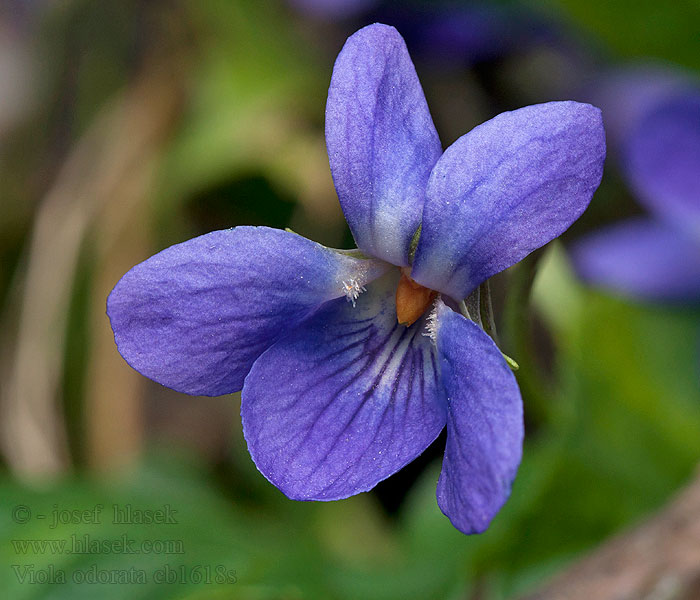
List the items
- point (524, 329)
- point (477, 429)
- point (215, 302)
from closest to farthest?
point (477, 429) → point (215, 302) → point (524, 329)

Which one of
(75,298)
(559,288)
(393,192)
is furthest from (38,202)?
(393,192)

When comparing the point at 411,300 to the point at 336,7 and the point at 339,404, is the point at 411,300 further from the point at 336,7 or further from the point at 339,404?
the point at 336,7

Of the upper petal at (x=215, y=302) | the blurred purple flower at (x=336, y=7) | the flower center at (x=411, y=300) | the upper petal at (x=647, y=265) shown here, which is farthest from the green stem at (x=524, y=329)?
the blurred purple flower at (x=336, y=7)

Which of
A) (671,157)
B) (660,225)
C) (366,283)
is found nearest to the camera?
(366,283)

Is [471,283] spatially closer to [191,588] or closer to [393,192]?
[393,192]

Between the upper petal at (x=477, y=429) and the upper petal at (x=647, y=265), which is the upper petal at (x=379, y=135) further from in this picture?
the upper petal at (x=647, y=265)

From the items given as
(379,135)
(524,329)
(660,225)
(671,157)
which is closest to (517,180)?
(379,135)
